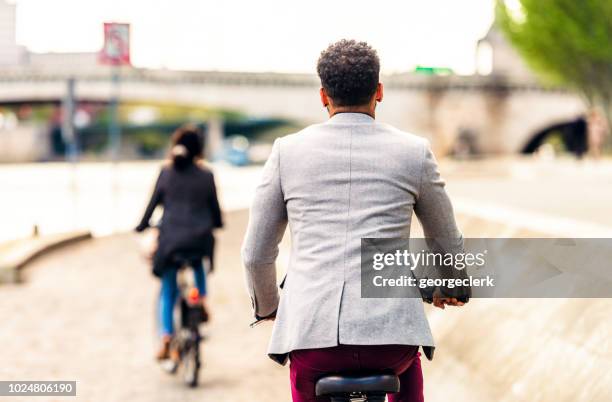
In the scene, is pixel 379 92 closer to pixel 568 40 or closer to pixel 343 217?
pixel 343 217

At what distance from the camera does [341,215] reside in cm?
269

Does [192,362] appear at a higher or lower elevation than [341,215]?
lower

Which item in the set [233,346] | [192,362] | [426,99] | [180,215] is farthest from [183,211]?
[426,99]

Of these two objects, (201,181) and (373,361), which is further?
(201,181)

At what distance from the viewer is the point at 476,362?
19.4 ft

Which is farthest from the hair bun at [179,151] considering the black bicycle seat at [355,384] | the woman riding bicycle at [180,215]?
the black bicycle seat at [355,384]

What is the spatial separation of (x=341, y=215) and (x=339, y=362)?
1.11 ft

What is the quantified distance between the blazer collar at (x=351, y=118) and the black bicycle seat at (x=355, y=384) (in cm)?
59

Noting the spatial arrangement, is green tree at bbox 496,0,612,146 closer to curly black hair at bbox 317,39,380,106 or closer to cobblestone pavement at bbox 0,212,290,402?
cobblestone pavement at bbox 0,212,290,402

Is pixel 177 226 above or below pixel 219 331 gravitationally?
above

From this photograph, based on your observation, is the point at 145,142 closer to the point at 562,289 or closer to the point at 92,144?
the point at 92,144

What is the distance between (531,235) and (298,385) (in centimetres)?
392

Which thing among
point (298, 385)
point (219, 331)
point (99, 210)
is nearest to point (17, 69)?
point (99, 210)

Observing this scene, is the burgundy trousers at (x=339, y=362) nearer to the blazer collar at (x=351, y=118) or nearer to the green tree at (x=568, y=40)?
the blazer collar at (x=351, y=118)
